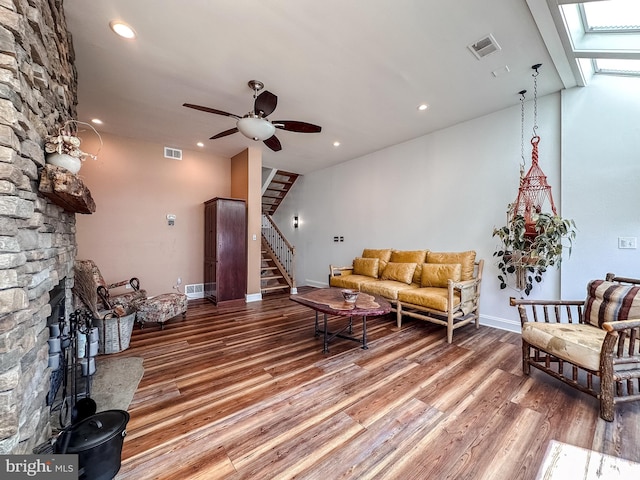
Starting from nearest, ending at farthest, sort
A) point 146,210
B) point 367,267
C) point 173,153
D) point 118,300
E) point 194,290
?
point 118,300 → point 367,267 → point 146,210 → point 173,153 → point 194,290

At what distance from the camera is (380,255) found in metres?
5.10

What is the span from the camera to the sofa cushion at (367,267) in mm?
4925

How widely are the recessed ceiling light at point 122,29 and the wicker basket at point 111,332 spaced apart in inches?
116

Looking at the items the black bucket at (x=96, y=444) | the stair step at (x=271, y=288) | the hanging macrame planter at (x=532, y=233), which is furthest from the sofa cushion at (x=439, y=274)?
the black bucket at (x=96, y=444)

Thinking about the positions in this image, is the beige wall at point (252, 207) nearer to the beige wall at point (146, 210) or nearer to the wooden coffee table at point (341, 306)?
the beige wall at point (146, 210)

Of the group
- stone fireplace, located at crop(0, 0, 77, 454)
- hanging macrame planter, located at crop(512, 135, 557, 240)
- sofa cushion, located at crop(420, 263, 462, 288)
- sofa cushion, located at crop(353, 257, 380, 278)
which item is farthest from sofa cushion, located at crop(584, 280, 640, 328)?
stone fireplace, located at crop(0, 0, 77, 454)

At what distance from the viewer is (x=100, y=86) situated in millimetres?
3227

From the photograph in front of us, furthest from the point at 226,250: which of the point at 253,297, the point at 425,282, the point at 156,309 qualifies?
the point at 425,282

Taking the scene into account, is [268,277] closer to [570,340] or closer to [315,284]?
[315,284]

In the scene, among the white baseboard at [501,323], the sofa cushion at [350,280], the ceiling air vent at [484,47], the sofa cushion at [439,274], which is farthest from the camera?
the sofa cushion at [350,280]

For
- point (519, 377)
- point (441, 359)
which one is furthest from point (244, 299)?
point (519, 377)

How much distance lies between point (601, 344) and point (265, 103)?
376cm

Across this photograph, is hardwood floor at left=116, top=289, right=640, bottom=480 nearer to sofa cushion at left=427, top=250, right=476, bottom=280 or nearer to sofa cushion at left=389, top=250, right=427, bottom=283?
sofa cushion at left=427, top=250, right=476, bottom=280

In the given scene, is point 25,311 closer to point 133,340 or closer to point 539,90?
point 133,340
